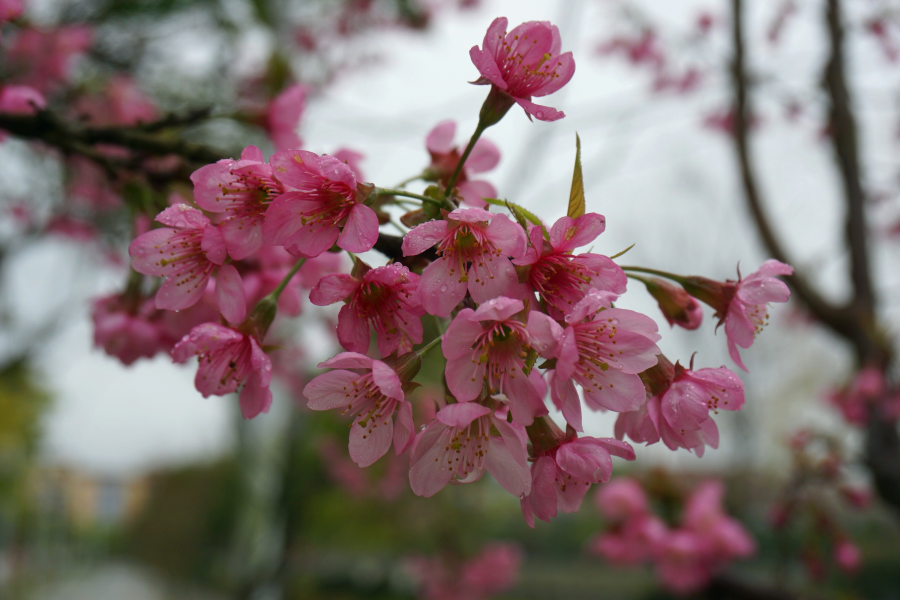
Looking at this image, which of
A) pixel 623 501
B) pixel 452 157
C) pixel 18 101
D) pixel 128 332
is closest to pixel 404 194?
pixel 452 157

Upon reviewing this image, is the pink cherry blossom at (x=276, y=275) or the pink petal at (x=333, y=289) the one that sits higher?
the pink cherry blossom at (x=276, y=275)

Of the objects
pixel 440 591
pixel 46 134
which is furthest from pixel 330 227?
pixel 440 591

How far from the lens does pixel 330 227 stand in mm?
483

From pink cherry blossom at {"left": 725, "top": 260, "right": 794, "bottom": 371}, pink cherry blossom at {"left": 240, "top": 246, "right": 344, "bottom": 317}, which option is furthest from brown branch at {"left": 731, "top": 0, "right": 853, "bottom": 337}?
pink cherry blossom at {"left": 240, "top": 246, "right": 344, "bottom": 317}

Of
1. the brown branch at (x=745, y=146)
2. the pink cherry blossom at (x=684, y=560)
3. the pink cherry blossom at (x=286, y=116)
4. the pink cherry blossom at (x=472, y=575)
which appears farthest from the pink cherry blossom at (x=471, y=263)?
the pink cherry blossom at (x=472, y=575)

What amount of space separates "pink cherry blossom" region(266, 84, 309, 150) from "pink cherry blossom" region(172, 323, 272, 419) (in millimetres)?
458

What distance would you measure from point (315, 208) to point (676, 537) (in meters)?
2.29

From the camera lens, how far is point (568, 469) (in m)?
0.49

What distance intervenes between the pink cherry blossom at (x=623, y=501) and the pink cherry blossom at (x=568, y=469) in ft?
6.73

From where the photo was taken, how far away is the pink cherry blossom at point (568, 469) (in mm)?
484

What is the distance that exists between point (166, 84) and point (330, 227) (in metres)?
3.40

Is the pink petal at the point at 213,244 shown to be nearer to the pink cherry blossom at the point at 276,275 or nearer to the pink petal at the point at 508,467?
the pink cherry blossom at the point at 276,275

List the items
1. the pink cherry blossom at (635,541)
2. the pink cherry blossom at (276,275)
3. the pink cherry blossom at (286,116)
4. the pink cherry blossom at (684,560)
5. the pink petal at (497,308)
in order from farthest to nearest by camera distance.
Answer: the pink cherry blossom at (635,541) → the pink cherry blossom at (684,560) → the pink cherry blossom at (286,116) → the pink cherry blossom at (276,275) → the pink petal at (497,308)

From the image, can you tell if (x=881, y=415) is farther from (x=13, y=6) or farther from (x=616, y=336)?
(x=13, y=6)
